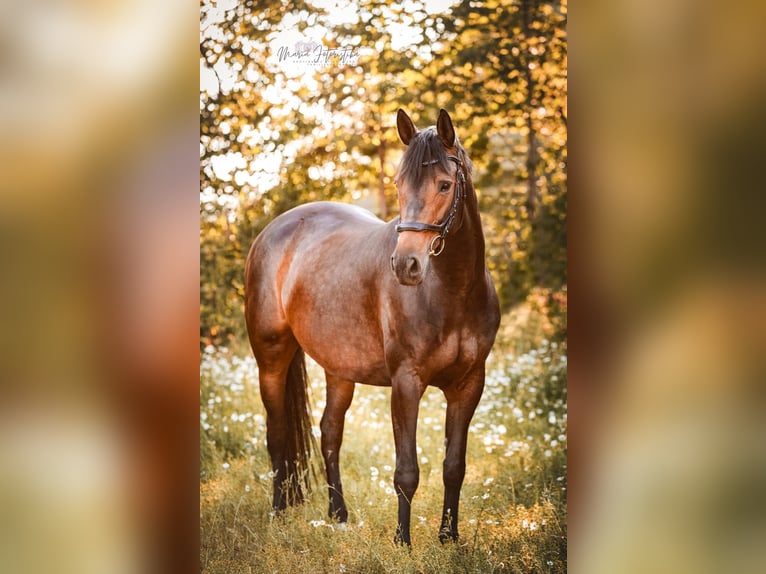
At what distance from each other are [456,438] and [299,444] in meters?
0.74

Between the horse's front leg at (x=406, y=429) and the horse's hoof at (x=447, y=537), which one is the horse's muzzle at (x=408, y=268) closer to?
the horse's front leg at (x=406, y=429)

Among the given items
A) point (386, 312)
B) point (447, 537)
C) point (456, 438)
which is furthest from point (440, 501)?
point (386, 312)

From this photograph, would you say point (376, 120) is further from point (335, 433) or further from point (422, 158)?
point (335, 433)

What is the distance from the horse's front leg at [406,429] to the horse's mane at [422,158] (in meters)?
0.81

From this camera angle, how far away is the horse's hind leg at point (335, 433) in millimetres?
3055

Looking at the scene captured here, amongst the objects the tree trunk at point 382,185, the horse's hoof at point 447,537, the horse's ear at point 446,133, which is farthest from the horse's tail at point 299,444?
the horse's ear at point 446,133

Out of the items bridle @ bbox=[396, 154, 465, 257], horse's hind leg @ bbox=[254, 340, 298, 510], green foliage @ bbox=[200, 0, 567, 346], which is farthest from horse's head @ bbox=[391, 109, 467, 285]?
horse's hind leg @ bbox=[254, 340, 298, 510]

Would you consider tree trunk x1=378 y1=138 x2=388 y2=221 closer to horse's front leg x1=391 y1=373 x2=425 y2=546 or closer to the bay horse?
the bay horse

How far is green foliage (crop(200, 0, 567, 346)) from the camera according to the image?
9.33 ft

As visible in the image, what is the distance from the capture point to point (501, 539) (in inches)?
113

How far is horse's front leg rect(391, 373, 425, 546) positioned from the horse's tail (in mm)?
505
